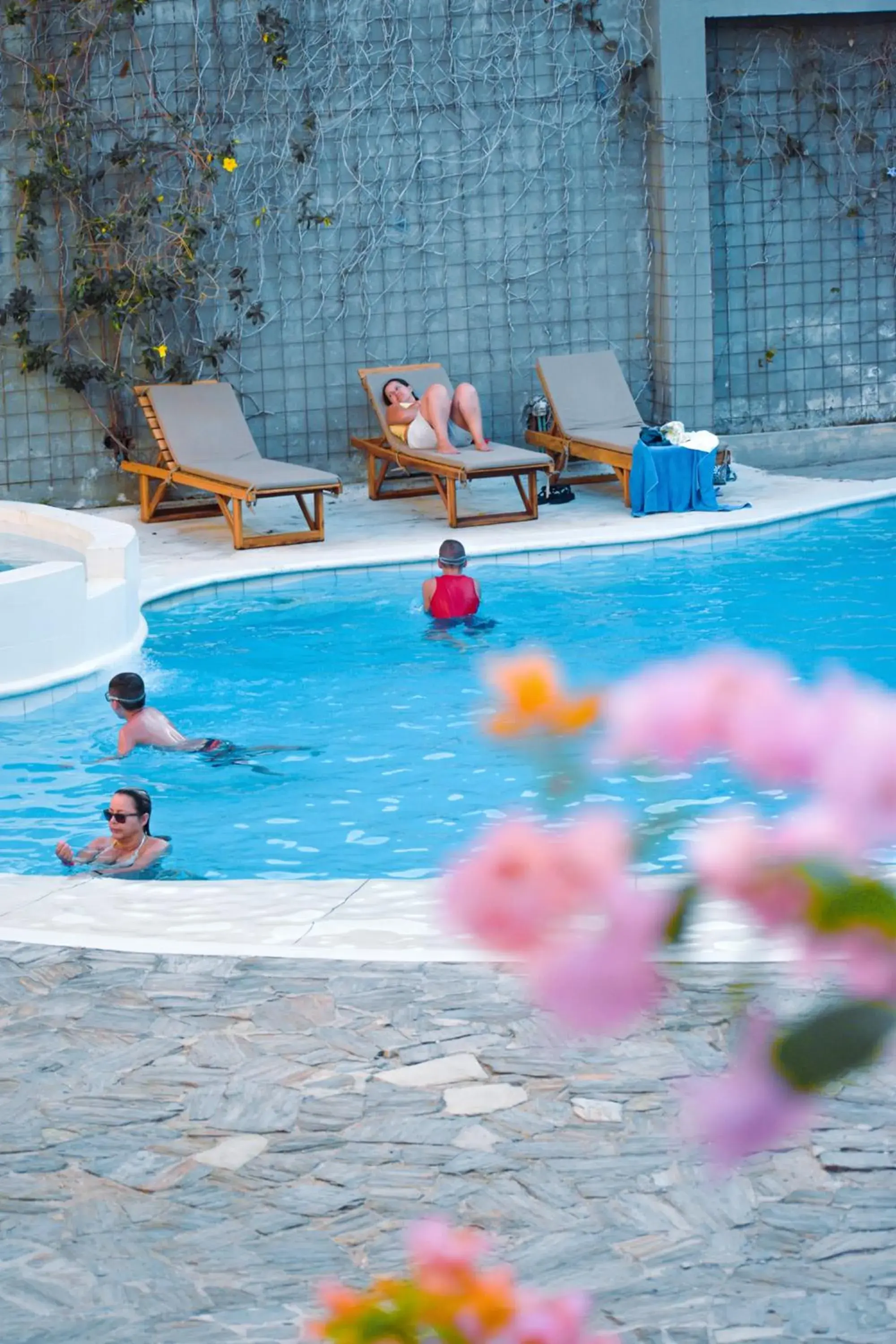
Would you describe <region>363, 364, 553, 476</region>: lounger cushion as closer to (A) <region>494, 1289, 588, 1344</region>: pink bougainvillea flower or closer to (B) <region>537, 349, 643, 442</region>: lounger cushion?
(B) <region>537, 349, 643, 442</region>: lounger cushion

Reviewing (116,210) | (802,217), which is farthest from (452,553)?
(802,217)

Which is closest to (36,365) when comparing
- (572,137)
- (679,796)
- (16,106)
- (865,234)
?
(16,106)

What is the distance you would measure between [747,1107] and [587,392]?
37.0ft

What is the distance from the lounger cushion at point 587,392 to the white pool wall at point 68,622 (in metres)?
3.74

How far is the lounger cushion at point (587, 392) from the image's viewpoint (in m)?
11.5

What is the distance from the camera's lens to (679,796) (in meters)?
0.78

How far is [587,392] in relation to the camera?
1161cm

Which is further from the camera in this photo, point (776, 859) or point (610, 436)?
point (610, 436)

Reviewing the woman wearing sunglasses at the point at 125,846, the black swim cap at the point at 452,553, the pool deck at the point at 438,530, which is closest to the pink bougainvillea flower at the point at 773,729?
the woman wearing sunglasses at the point at 125,846

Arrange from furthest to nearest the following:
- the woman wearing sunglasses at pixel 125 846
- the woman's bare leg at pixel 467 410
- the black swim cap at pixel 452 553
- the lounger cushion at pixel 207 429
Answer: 1. the woman's bare leg at pixel 467 410
2. the lounger cushion at pixel 207 429
3. the black swim cap at pixel 452 553
4. the woman wearing sunglasses at pixel 125 846

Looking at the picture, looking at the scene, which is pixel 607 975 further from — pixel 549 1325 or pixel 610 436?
pixel 610 436

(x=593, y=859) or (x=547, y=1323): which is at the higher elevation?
(x=593, y=859)

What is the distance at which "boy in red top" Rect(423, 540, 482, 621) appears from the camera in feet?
27.9

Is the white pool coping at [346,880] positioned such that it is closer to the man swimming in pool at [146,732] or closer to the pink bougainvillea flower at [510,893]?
the pink bougainvillea flower at [510,893]
